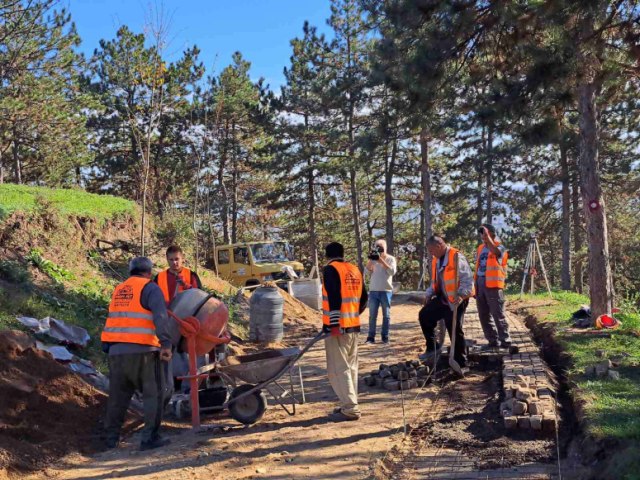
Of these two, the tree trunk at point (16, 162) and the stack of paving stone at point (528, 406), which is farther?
the tree trunk at point (16, 162)

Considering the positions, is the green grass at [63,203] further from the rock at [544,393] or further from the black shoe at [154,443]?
the rock at [544,393]

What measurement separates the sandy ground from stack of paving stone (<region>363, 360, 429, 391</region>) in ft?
0.80

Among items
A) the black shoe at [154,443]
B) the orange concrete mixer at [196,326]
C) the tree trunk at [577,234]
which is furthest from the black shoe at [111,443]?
the tree trunk at [577,234]

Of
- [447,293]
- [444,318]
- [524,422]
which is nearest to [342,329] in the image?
[524,422]

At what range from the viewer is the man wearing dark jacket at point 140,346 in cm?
577

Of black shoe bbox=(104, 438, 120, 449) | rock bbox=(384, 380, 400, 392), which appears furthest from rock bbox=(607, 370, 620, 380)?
black shoe bbox=(104, 438, 120, 449)

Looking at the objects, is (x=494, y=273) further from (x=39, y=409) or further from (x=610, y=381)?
(x=39, y=409)

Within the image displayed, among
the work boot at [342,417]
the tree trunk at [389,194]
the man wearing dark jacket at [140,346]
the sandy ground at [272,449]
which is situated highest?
the tree trunk at [389,194]

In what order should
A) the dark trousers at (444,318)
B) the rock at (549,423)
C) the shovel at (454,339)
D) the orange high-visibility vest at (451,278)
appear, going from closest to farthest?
the rock at (549,423) → the shovel at (454,339) → the orange high-visibility vest at (451,278) → the dark trousers at (444,318)

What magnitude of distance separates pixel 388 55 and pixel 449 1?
5.31ft

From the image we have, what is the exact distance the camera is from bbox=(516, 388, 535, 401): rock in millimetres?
6074

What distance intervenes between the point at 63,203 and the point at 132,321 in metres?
10.3

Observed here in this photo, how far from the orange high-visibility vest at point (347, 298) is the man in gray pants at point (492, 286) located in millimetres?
3285

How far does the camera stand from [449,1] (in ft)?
28.0
